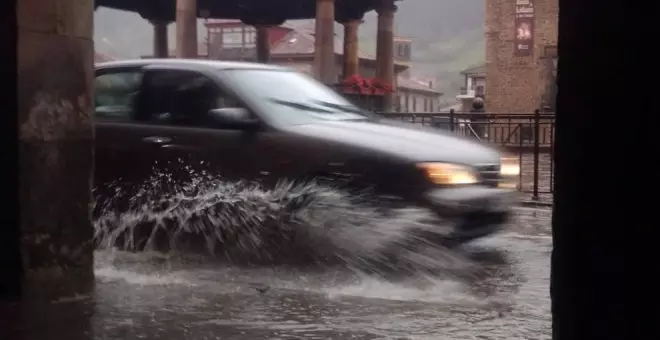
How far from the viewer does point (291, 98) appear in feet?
25.3

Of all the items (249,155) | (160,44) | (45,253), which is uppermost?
(160,44)

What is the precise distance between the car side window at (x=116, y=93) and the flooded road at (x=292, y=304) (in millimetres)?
1207

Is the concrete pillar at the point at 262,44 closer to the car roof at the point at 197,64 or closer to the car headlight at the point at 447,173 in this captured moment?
the car roof at the point at 197,64

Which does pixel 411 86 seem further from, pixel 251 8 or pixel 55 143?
pixel 55 143

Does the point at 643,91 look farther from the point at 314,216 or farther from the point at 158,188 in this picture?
the point at 158,188

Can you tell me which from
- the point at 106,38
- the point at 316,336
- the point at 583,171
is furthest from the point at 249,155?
the point at 106,38

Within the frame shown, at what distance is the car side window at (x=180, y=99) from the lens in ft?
25.2

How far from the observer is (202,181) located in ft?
24.5

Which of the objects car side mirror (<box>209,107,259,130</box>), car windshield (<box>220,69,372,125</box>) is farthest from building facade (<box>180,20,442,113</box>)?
car side mirror (<box>209,107,259,130</box>)

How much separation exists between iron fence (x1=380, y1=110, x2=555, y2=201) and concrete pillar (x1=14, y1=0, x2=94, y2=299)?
8.72 m

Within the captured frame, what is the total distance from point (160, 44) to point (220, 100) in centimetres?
3309

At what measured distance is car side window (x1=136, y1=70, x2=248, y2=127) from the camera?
7.67 m

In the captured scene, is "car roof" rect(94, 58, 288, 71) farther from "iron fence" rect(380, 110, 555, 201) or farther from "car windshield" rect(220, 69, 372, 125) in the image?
"iron fence" rect(380, 110, 555, 201)

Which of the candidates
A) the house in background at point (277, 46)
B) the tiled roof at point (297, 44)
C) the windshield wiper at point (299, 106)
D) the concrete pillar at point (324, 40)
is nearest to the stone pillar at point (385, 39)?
the concrete pillar at point (324, 40)
